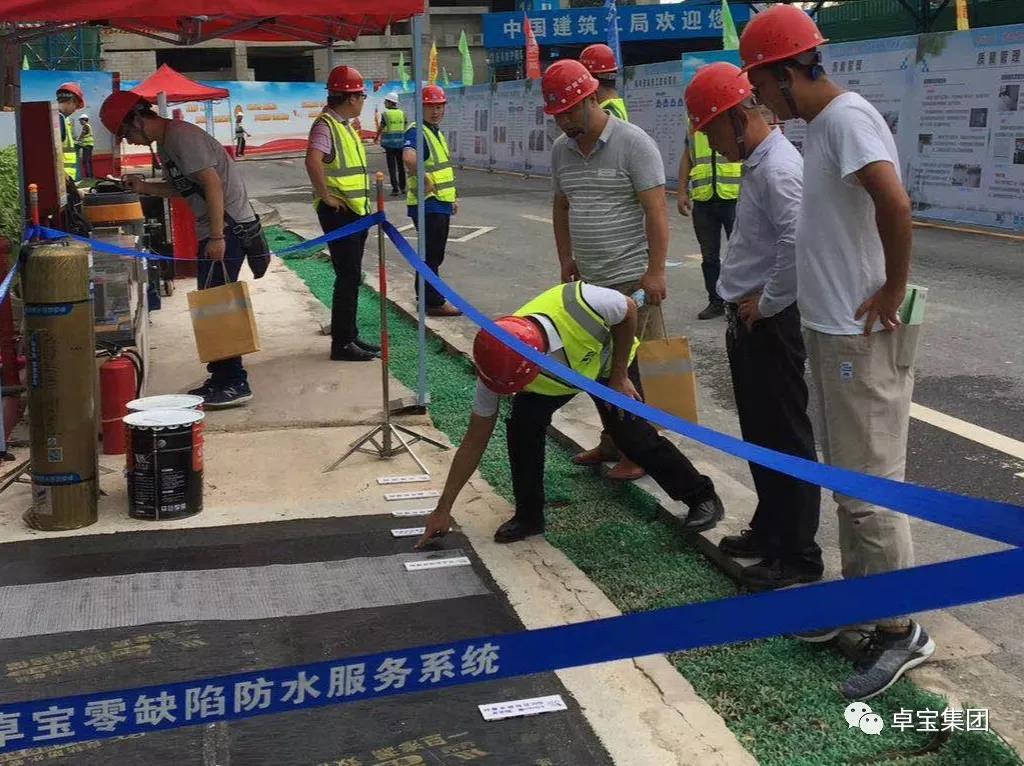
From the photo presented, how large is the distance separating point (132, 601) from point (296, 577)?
60cm

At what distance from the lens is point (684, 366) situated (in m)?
4.51

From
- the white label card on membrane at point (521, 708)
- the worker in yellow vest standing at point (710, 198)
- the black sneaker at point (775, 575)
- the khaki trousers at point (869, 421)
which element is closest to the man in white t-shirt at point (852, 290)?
the khaki trousers at point (869, 421)

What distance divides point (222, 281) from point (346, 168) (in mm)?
1414

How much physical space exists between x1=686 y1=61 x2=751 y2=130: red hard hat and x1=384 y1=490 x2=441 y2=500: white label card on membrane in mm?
2202

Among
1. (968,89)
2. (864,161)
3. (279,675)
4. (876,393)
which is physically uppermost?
(968,89)

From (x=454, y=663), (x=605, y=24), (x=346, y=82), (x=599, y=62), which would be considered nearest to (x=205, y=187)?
(x=346, y=82)

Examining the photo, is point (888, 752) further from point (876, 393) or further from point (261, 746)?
point (261, 746)

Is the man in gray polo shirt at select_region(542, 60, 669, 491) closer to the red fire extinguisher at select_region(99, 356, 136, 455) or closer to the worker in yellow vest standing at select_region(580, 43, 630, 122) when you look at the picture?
the worker in yellow vest standing at select_region(580, 43, 630, 122)

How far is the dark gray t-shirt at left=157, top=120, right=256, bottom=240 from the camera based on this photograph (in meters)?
6.47

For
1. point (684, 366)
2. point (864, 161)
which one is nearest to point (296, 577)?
point (684, 366)

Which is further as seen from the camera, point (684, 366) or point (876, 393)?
point (684, 366)

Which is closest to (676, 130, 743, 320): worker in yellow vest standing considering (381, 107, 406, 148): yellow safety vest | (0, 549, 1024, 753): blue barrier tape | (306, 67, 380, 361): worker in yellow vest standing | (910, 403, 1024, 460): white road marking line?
(910, 403, 1024, 460): white road marking line

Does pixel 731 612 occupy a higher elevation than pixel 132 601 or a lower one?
higher

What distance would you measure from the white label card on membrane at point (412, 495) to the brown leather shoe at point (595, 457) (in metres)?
0.75
